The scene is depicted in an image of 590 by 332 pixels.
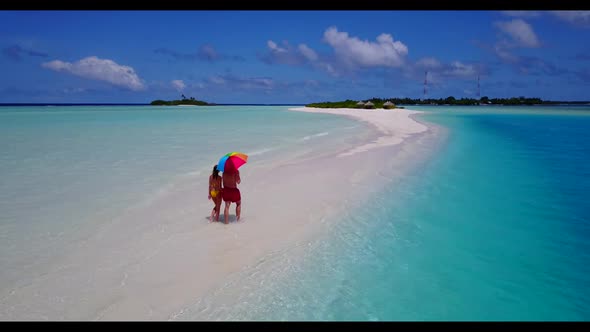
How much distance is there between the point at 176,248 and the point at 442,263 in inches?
152

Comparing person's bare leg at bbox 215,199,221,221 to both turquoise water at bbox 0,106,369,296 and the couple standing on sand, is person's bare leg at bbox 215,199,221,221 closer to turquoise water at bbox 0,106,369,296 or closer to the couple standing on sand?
the couple standing on sand

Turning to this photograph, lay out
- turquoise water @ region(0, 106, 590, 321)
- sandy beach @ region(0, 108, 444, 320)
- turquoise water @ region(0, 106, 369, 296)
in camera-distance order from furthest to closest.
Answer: turquoise water @ region(0, 106, 369, 296)
turquoise water @ region(0, 106, 590, 321)
sandy beach @ region(0, 108, 444, 320)

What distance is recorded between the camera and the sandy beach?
13.5 ft

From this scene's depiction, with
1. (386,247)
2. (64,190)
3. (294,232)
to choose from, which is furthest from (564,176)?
(64,190)

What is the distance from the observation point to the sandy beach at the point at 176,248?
4121 mm

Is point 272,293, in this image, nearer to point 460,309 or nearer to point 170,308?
point 170,308

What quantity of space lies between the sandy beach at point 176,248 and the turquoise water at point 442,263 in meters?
0.51

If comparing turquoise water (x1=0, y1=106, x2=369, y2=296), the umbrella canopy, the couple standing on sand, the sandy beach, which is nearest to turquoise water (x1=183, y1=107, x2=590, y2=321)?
the sandy beach

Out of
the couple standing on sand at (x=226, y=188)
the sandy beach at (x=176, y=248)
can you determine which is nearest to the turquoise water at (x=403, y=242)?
the sandy beach at (x=176, y=248)

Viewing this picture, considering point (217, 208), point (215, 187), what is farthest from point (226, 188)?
point (217, 208)

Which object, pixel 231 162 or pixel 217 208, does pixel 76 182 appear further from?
pixel 231 162

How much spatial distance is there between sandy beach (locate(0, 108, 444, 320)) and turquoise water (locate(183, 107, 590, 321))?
51cm

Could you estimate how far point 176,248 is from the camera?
5.59 m
